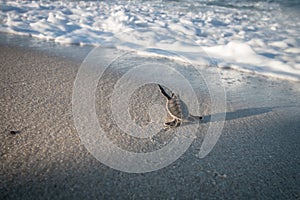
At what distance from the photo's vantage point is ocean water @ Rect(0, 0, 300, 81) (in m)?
4.23

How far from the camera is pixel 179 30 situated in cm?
565

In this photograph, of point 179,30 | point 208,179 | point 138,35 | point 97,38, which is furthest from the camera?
point 179,30

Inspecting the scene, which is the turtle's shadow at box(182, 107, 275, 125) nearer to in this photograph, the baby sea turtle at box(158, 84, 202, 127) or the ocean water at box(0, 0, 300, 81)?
the baby sea turtle at box(158, 84, 202, 127)

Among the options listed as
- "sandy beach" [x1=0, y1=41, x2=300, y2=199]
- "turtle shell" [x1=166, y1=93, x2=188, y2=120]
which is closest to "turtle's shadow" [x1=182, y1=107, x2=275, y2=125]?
"sandy beach" [x1=0, y1=41, x2=300, y2=199]

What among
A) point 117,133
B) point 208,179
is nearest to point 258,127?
point 208,179

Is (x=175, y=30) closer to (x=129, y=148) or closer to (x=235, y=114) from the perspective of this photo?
(x=235, y=114)

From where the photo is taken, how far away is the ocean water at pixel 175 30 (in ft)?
13.9

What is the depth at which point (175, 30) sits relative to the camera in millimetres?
5613

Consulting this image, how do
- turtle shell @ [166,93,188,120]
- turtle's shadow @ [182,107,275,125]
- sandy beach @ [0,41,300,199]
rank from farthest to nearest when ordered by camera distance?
turtle's shadow @ [182,107,275,125]
turtle shell @ [166,93,188,120]
sandy beach @ [0,41,300,199]

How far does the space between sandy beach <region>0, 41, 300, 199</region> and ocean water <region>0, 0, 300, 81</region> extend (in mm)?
1636

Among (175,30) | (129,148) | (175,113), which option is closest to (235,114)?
(175,113)

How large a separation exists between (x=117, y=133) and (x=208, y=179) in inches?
30.3

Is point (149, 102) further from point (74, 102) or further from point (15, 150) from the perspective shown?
point (15, 150)

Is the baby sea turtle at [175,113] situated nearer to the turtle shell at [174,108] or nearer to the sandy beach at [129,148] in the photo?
the turtle shell at [174,108]
